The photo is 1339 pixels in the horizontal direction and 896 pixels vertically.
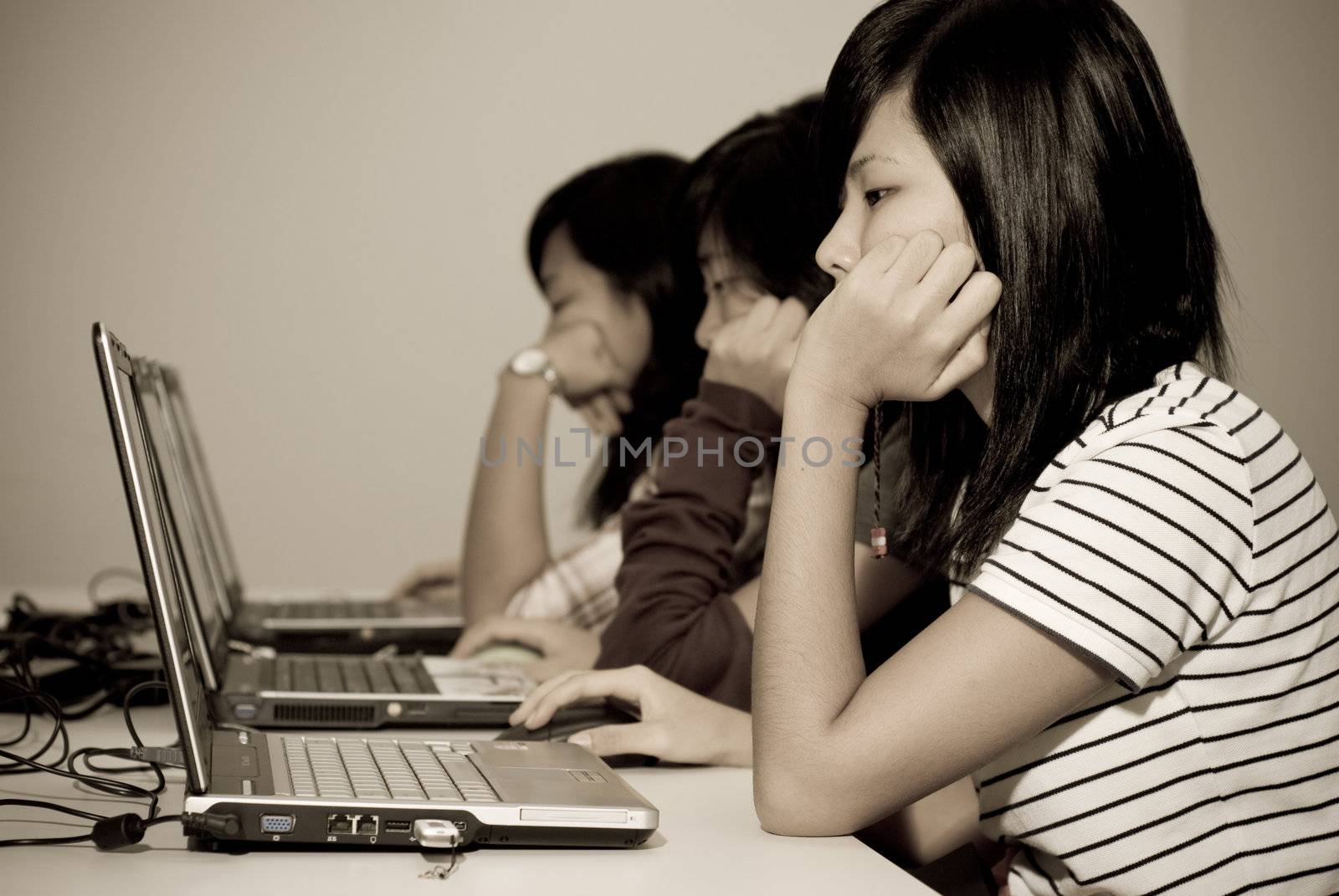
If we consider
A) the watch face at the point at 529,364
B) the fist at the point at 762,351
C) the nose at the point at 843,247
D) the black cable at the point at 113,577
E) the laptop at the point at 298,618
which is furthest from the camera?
the black cable at the point at 113,577

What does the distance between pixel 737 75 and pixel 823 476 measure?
83.9 inches

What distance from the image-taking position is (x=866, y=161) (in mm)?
905

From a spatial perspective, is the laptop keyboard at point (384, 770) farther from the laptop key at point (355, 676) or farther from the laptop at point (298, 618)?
the laptop at point (298, 618)

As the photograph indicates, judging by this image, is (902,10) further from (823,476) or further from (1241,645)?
(1241,645)

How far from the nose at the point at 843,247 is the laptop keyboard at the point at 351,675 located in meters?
0.54

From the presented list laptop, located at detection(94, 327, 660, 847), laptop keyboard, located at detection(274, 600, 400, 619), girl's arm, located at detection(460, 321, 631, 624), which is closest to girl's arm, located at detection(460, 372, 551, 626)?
girl's arm, located at detection(460, 321, 631, 624)

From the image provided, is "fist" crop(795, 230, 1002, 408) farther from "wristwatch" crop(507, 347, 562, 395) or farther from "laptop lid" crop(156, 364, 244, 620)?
"wristwatch" crop(507, 347, 562, 395)

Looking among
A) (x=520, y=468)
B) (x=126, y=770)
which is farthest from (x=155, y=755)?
A: (x=520, y=468)

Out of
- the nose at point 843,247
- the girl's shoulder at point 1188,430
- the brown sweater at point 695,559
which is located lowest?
the brown sweater at point 695,559

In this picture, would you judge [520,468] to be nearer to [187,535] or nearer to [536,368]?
[536,368]

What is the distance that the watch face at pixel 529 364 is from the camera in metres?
1.82

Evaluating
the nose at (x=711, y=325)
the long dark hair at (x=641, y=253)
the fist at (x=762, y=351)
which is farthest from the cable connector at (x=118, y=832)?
the long dark hair at (x=641, y=253)

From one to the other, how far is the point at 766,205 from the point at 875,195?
518 millimetres

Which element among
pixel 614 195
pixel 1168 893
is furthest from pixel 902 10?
pixel 614 195
